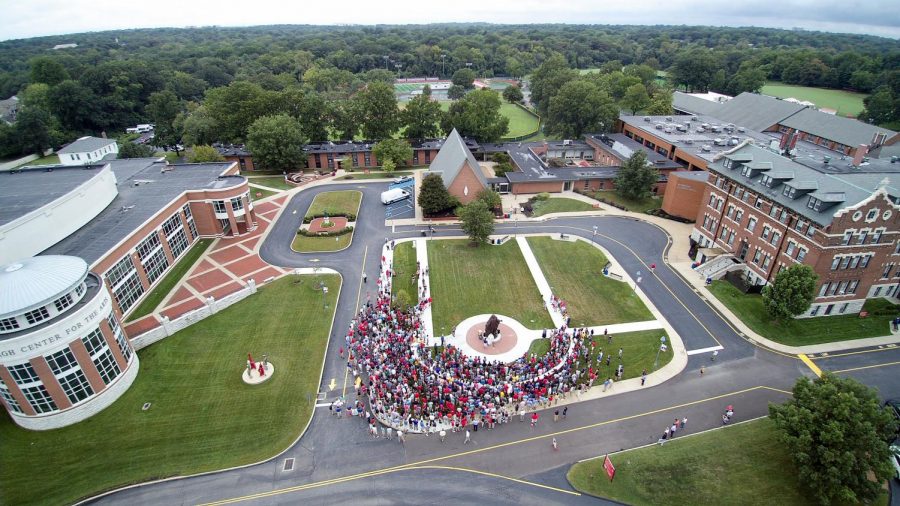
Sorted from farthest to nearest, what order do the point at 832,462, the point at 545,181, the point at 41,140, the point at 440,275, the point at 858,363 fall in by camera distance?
the point at 41,140
the point at 545,181
the point at 440,275
the point at 858,363
the point at 832,462

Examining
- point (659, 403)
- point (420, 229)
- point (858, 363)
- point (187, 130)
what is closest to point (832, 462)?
point (659, 403)

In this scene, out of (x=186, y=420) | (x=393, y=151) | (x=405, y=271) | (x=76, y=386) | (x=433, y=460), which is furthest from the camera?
(x=393, y=151)

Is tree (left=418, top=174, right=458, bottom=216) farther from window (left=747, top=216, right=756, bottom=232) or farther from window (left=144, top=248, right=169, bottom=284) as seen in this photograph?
window (left=747, top=216, right=756, bottom=232)

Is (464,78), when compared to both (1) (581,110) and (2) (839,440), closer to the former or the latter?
(1) (581,110)

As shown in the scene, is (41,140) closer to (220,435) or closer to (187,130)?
(187,130)

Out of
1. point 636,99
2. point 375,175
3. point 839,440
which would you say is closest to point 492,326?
point 839,440

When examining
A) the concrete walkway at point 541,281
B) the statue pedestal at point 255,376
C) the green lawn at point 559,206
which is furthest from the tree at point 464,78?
the statue pedestal at point 255,376
